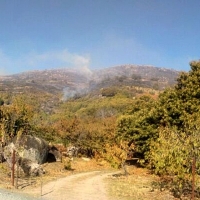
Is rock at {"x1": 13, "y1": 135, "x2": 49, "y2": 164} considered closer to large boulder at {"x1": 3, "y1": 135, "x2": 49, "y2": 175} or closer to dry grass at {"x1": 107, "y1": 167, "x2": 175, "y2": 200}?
large boulder at {"x1": 3, "y1": 135, "x2": 49, "y2": 175}

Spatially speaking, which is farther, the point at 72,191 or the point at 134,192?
the point at 72,191

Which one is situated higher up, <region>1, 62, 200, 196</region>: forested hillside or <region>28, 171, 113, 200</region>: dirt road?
<region>1, 62, 200, 196</region>: forested hillside

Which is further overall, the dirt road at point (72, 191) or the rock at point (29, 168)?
the rock at point (29, 168)

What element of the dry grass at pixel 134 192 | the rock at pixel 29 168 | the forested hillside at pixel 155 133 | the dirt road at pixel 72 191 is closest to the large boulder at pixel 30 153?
the rock at pixel 29 168

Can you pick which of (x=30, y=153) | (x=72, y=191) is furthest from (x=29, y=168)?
(x=72, y=191)

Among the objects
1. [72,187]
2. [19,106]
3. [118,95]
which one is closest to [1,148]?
[19,106]

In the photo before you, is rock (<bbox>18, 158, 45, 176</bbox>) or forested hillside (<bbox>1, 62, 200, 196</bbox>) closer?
forested hillside (<bbox>1, 62, 200, 196</bbox>)

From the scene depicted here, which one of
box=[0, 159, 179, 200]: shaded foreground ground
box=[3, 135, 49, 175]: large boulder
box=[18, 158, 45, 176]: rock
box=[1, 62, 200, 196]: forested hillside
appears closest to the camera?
box=[1, 62, 200, 196]: forested hillside

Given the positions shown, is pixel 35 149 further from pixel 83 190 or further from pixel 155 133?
pixel 83 190

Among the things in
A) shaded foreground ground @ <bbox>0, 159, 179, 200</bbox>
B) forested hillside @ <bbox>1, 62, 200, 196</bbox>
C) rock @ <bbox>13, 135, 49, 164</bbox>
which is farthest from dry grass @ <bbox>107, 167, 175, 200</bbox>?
rock @ <bbox>13, 135, 49, 164</bbox>

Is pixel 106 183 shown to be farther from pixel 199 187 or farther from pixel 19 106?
pixel 19 106

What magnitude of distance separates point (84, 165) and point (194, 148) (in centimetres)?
3260

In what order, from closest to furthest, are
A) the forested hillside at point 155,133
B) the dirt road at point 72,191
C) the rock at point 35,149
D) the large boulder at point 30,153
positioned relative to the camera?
1. the forested hillside at point 155,133
2. the dirt road at point 72,191
3. the large boulder at point 30,153
4. the rock at point 35,149

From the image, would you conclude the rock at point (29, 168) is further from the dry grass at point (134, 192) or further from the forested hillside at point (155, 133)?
the dry grass at point (134, 192)
